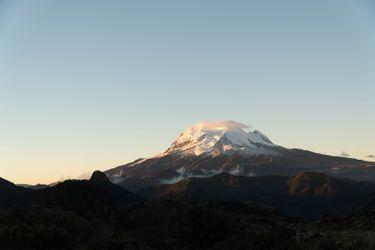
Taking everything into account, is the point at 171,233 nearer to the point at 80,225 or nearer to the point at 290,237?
the point at 290,237

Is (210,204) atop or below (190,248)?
atop

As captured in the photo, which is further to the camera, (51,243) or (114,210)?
(114,210)

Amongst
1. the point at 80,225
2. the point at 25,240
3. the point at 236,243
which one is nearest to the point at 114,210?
the point at 80,225

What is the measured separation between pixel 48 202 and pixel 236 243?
162 m

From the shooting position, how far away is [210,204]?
4616cm

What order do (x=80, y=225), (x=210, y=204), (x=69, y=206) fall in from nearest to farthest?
(x=210, y=204)
(x=80, y=225)
(x=69, y=206)

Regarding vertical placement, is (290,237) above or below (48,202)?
below

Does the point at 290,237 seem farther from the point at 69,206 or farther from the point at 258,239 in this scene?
the point at 69,206

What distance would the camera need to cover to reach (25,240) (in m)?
52.7

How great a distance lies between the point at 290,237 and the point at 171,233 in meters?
9.76

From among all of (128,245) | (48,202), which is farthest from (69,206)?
(128,245)

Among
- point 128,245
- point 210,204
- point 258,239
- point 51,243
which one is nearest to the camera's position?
point 258,239

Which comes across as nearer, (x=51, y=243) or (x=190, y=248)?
(x=190, y=248)

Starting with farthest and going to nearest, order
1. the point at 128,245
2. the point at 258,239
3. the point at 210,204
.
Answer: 1. the point at 210,204
2. the point at 128,245
3. the point at 258,239
